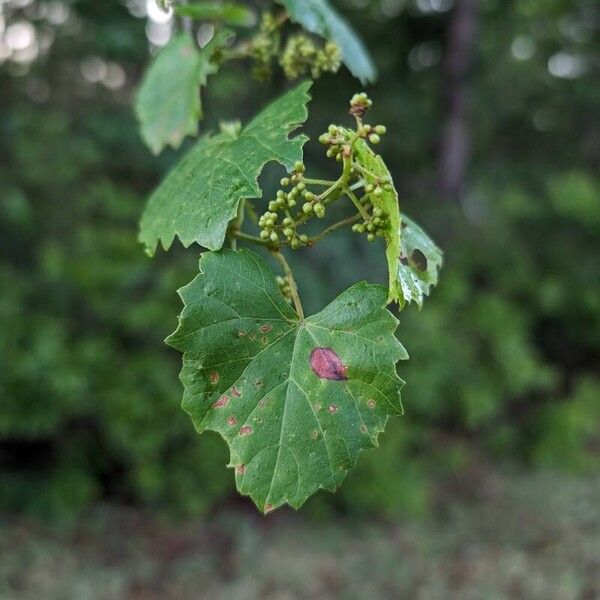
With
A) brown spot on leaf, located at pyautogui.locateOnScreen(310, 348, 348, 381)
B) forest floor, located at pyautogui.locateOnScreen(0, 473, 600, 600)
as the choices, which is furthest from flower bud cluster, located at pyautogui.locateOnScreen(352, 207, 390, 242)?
forest floor, located at pyautogui.locateOnScreen(0, 473, 600, 600)

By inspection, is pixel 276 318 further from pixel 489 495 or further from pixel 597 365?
pixel 597 365

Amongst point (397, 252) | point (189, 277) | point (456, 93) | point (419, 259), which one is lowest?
point (456, 93)

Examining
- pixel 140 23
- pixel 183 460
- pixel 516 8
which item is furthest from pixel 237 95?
pixel 516 8

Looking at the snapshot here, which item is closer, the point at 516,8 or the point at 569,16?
the point at 516,8

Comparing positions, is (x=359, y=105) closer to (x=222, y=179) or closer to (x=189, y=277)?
(x=222, y=179)

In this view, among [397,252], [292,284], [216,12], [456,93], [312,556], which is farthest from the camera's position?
[456,93]

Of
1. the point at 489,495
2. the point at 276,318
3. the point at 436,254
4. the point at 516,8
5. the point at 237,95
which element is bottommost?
the point at 489,495

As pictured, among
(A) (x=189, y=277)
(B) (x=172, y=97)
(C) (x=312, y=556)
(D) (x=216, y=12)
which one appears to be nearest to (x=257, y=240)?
(D) (x=216, y=12)
